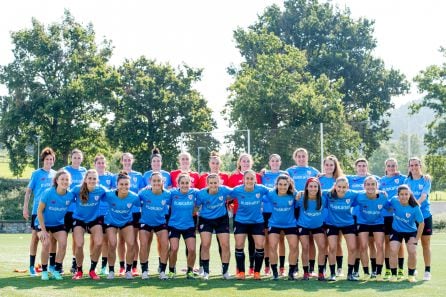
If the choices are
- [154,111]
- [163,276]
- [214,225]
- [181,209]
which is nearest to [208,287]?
[163,276]

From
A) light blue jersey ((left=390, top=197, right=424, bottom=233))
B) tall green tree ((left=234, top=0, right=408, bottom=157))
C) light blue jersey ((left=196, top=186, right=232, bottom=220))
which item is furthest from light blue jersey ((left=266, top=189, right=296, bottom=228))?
tall green tree ((left=234, top=0, right=408, bottom=157))

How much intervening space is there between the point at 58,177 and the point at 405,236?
17.2ft

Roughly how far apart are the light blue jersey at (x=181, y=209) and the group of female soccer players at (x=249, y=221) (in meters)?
0.02

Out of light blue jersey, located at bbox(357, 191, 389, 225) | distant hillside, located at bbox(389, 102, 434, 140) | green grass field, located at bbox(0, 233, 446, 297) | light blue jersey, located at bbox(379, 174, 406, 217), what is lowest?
green grass field, located at bbox(0, 233, 446, 297)

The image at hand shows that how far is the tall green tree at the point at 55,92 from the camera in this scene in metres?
36.0

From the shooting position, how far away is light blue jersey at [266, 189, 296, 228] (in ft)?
34.3

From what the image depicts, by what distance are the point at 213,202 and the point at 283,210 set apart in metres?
1.08

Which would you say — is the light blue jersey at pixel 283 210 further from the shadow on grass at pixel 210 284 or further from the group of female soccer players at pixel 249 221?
the shadow on grass at pixel 210 284

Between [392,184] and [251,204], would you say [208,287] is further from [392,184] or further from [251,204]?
[392,184]

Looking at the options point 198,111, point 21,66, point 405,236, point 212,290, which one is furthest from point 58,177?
point 21,66

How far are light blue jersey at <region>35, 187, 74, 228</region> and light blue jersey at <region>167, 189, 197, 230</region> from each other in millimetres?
1589

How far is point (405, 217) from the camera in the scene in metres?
10.3

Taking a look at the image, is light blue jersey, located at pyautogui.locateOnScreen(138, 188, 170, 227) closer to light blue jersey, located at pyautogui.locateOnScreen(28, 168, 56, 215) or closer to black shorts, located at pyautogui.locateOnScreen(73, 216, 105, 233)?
black shorts, located at pyautogui.locateOnScreen(73, 216, 105, 233)

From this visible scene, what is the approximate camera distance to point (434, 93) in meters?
30.9
